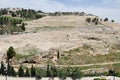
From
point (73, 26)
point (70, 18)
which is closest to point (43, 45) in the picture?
point (73, 26)

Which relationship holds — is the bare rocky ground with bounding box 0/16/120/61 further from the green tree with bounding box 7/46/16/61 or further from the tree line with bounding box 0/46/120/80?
the tree line with bounding box 0/46/120/80

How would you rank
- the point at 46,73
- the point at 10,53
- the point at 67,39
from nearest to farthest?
the point at 46,73, the point at 10,53, the point at 67,39

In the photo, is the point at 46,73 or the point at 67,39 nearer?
the point at 46,73

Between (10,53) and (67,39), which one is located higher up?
(67,39)

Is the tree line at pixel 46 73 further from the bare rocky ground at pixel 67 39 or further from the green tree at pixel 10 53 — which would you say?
the bare rocky ground at pixel 67 39

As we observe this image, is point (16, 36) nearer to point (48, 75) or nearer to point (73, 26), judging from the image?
point (73, 26)

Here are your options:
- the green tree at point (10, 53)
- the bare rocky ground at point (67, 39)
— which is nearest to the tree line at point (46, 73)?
the green tree at point (10, 53)

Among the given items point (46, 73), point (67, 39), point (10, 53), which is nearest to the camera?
point (46, 73)

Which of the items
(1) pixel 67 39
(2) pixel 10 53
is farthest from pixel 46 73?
(1) pixel 67 39

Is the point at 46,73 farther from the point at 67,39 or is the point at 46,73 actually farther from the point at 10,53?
the point at 67,39

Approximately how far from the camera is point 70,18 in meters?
169

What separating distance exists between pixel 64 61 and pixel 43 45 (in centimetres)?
1009

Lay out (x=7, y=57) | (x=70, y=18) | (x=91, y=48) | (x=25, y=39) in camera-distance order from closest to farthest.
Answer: (x=7, y=57)
(x=91, y=48)
(x=25, y=39)
(x=70, y=18)

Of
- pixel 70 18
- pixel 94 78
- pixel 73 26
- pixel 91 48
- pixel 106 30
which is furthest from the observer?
pixel 70 18
